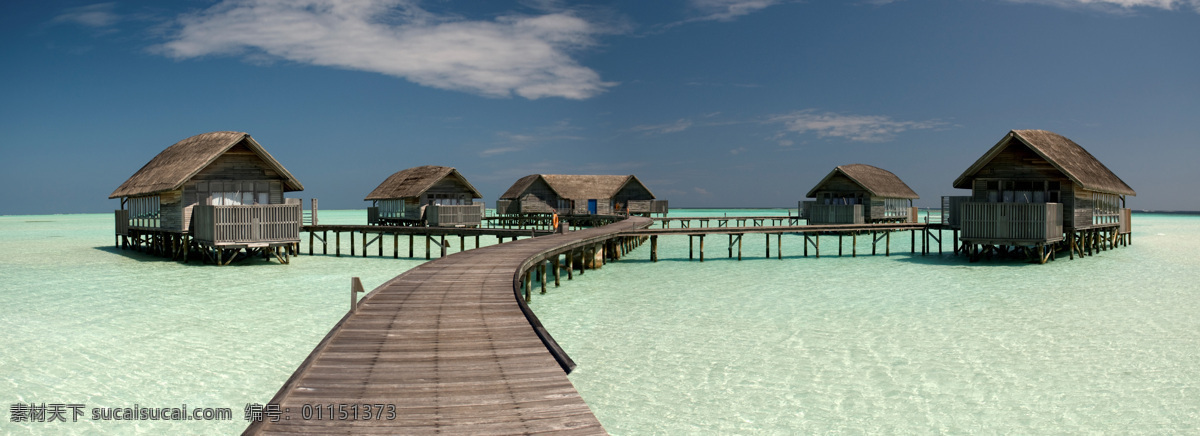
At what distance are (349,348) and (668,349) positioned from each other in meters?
5.18

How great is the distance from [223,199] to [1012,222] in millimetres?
26214

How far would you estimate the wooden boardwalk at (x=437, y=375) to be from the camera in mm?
4801

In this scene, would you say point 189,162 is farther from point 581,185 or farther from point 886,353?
point 581,185

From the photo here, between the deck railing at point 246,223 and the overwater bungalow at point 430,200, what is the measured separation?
1290 centimetres

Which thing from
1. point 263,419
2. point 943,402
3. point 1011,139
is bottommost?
point 943,402

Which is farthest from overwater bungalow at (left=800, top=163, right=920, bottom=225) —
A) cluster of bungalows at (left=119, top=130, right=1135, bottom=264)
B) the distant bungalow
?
the distant bungalow

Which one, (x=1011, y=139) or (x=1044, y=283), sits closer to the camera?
(x=1044, y=283)

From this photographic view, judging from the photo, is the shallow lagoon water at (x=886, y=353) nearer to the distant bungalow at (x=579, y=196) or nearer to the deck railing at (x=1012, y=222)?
the deck railing at (x=1012, y=222)

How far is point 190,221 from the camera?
23.4 metres

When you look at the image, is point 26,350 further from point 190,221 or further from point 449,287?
point 190,221

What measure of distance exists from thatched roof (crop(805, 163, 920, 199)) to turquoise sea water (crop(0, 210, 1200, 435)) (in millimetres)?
19141

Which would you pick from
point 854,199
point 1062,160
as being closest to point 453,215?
point 854,199

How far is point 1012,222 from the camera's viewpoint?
2331 centimetres

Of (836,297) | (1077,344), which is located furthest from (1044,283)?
(1077,344)
